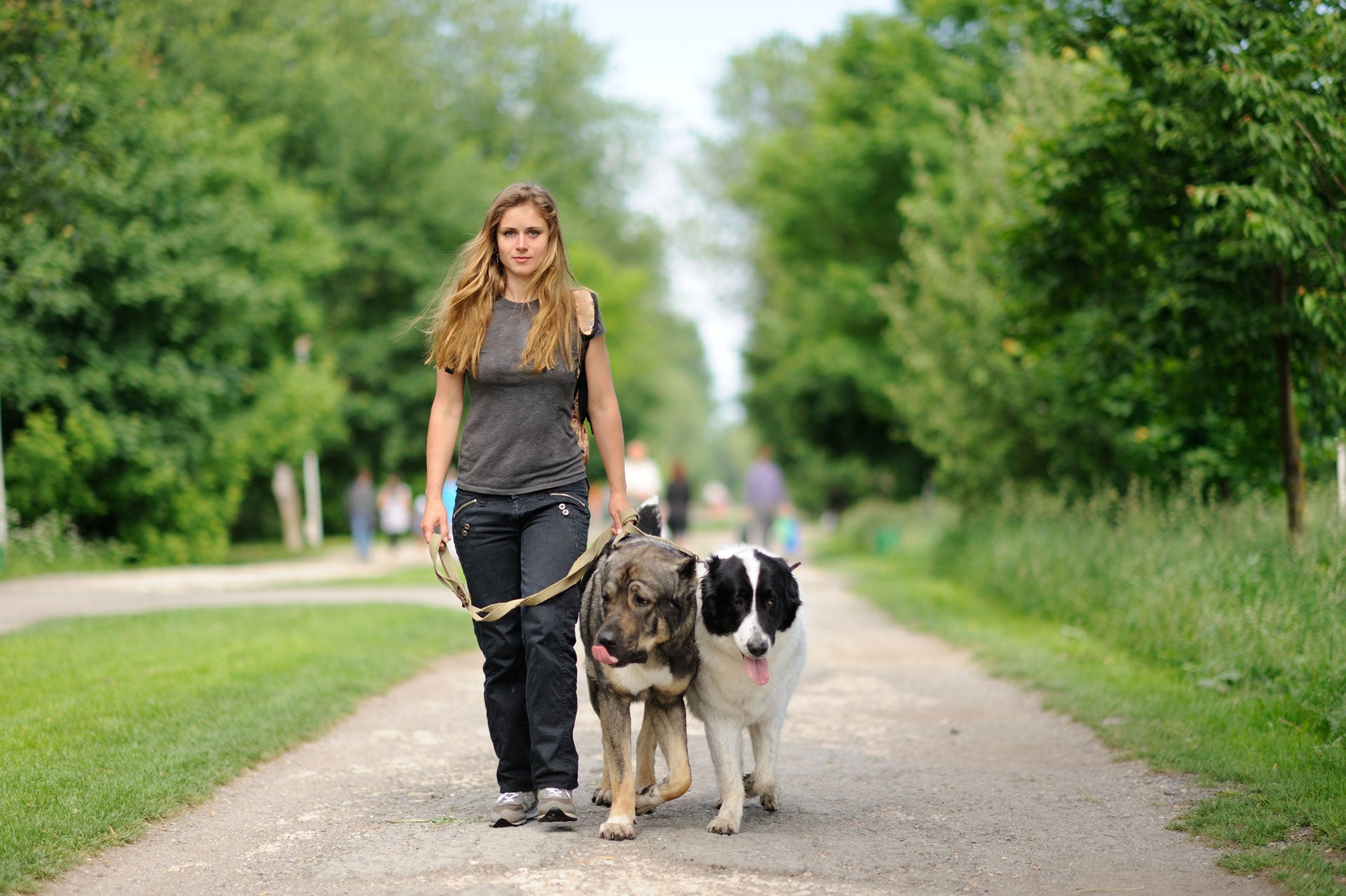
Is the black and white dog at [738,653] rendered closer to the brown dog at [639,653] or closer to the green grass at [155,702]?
the brown dog at [639,653]

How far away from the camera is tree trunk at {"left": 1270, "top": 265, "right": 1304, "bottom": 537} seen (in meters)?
10.7

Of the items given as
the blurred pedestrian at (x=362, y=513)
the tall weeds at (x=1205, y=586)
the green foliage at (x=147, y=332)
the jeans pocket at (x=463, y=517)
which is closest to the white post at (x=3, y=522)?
the green foliage at (x=147, y=332)

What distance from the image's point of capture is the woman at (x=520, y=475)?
561cm

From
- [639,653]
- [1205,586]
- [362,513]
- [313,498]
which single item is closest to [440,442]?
[639,653]

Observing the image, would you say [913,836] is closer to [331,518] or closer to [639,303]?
[331,518]

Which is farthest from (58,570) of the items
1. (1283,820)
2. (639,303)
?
Result: (639,303)

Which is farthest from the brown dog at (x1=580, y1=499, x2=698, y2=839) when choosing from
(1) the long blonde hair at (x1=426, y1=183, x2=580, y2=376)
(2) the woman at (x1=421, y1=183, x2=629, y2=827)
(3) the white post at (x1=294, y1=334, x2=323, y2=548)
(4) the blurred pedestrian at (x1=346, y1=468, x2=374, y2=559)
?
(3) the white post at (x1=294, y1=334, x2=323, y2=548)

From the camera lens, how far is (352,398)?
39.0 metres

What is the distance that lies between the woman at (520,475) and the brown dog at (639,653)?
8.6 inches

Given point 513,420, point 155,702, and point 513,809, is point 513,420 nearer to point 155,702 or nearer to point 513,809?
point 513,809

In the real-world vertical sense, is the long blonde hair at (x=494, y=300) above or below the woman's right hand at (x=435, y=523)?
above

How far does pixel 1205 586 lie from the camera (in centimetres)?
990

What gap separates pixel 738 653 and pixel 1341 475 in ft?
29.8

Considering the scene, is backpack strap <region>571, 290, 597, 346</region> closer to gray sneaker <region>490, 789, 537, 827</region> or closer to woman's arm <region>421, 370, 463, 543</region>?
woman's arm <region>421, 370, 463, 543</region>
